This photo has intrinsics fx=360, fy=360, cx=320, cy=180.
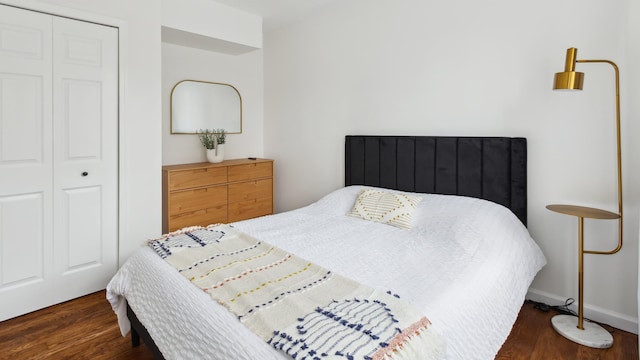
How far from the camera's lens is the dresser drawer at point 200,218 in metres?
3.35

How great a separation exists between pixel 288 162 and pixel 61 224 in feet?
7.44

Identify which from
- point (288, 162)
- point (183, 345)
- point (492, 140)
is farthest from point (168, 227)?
point (492, 140)

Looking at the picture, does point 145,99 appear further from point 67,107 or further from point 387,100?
point 387,100

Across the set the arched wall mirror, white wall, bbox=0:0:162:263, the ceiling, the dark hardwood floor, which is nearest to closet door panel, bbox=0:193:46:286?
the dark hardwood floor

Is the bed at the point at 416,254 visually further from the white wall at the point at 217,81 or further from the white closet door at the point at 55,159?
the white wall at the point at 217,81

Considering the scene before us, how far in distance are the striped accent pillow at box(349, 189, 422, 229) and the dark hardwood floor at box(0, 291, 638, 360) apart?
94cm

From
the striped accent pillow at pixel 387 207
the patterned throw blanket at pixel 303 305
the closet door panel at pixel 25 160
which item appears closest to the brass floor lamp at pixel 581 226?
the striped accent pillow at pixel 387 207

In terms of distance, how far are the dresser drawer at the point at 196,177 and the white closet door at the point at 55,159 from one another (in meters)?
0.62

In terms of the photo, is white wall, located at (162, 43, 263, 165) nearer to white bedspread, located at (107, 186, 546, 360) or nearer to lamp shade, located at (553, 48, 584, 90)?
white bedspread, located at (107, 186, 546, 360)

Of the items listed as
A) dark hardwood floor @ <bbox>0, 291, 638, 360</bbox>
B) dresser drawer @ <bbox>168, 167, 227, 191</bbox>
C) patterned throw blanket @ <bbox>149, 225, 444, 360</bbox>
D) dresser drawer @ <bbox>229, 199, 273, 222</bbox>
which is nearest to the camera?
patterned throw blanket @ <bbox>149, 225, 444, 360</bbox>

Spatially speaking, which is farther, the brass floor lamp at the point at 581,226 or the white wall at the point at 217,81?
the white wall at the point at 217,81

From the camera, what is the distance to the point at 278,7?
11.5 ft

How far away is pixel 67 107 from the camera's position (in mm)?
2473

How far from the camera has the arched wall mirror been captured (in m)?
3.75
